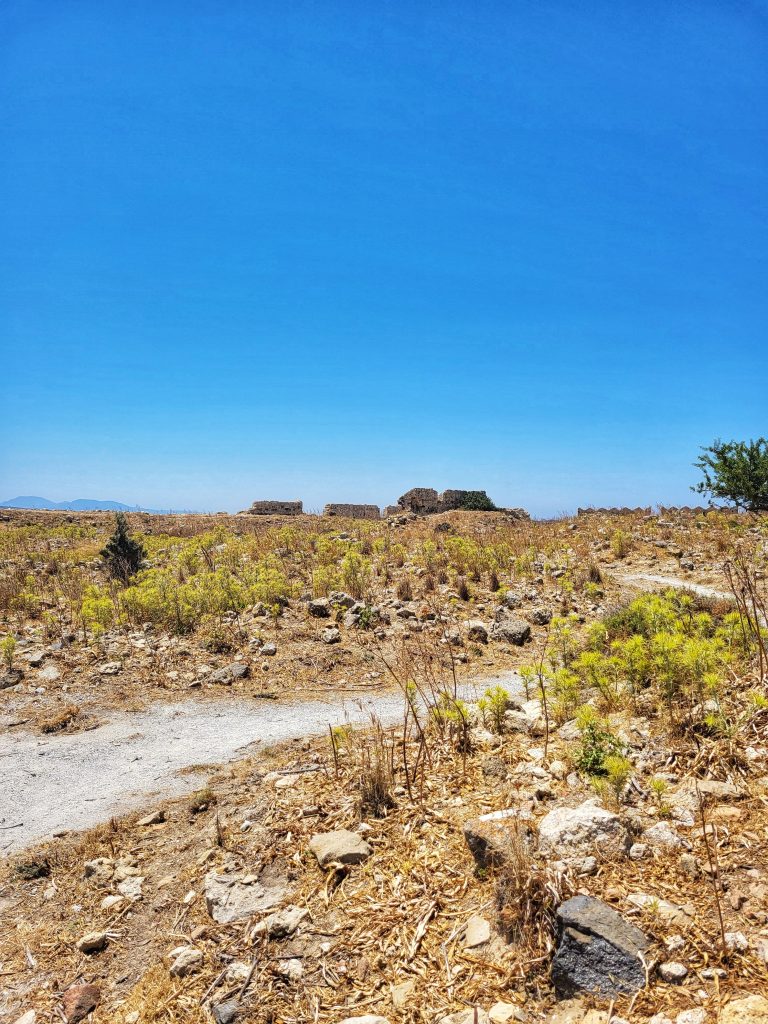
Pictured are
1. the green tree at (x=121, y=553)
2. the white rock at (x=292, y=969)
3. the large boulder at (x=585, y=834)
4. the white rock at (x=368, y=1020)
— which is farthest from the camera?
the green tree at (x=121, y=553)

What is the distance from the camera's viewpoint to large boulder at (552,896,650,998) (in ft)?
8.05

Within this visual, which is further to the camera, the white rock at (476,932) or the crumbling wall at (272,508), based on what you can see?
the crumbling wall at (272,508)

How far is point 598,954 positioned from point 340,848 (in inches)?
71.2

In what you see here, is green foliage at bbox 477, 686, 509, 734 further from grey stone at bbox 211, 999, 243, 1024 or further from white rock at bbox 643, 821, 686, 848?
grey stone at bbox 211, 999, 243, 1024

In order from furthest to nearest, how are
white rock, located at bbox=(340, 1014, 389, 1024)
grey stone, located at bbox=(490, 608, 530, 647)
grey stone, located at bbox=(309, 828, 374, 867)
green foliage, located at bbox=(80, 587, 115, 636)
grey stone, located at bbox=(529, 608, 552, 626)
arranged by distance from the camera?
grey stone, located at bbox=(529, 608, 552, 626) → green foliage, located at bbox=(80, 587, 115, 636) → grey stone, located at bbox=(490, 608, 530, 647) → grey stone, located at bbox=(309, 828, 374, 867) → white rock, located at bbox=(340, 1014, 389, 1024)

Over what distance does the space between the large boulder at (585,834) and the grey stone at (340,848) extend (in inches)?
48.1

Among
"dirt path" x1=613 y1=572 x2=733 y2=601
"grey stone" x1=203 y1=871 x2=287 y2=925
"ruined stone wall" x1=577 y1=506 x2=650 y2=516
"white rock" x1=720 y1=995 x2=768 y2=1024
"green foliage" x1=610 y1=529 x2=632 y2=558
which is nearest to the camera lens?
"white rock" x1=720 y1=995 x2=768 y2=1024

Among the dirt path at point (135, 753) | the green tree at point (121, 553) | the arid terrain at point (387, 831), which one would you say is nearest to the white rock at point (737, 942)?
the arid terrain at point (387, 831)

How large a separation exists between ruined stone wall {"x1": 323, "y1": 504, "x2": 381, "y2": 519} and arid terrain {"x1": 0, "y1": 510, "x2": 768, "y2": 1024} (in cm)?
2149

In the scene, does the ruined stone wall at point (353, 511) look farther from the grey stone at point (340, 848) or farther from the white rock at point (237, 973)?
the white rock at point (237, 973)

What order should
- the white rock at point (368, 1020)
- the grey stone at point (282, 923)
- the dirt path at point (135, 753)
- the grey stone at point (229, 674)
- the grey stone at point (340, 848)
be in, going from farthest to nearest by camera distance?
the grey stone at point (229, 674) < the dirt path at point (135, 753) < the grey stone at point (340, 848) < the grey stone at point (282, 923) < the white rock at point (368, 1020)

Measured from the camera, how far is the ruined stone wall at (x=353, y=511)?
30609 mm

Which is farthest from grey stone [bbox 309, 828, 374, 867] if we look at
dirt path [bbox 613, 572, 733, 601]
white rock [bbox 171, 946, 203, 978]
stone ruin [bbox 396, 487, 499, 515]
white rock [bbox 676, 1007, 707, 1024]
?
stone ruin [bbox 396, 487, 499, 515]

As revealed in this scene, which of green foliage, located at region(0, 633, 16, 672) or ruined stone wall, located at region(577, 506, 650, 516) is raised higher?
ruined stone wall, located at region(577, 506, 650, 516)
